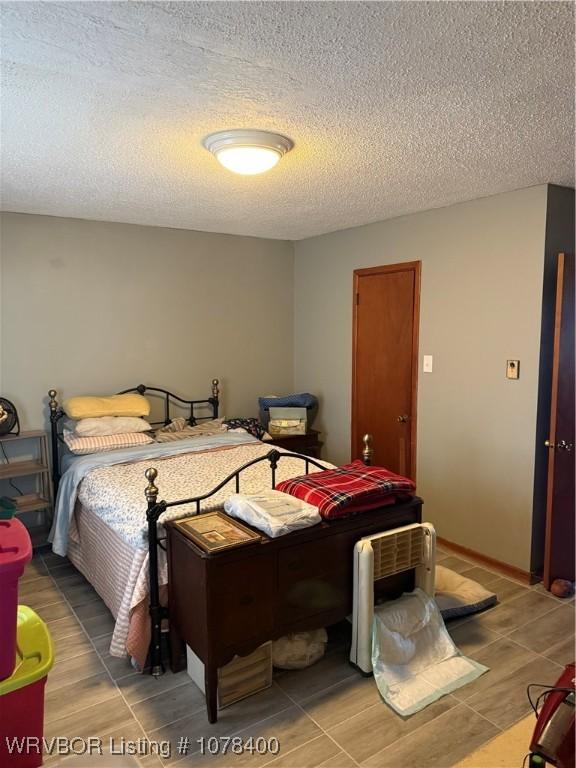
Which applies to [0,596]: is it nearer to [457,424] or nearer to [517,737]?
[517,737]

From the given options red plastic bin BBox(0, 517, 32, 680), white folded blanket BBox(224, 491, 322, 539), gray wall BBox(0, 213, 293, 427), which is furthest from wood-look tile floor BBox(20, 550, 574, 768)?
gray wall BBox(0, 213, 293, 427)

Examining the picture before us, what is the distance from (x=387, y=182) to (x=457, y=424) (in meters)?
1.64

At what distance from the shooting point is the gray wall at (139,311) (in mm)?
3758

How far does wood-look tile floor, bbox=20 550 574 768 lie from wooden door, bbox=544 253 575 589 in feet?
1.51

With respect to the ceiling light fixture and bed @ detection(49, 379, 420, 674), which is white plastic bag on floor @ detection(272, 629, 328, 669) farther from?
the ceiling light fixture

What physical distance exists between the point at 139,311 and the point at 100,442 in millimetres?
1138

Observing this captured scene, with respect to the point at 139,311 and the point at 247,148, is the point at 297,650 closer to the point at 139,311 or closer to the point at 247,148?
the point at 247,148

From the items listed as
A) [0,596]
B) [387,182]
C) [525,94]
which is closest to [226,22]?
[525,94]

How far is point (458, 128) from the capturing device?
85.8 inches

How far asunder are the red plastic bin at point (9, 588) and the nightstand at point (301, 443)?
3.22 metres

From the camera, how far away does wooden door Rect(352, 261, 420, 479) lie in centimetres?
396

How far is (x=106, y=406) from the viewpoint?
3846 millimetres

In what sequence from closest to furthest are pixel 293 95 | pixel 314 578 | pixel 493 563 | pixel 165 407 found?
1. pixel 293 95
2. pixel 314 578
3. pixel 493 563
4. pixel 165 407

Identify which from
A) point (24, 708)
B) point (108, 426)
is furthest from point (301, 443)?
point (24, 708)
